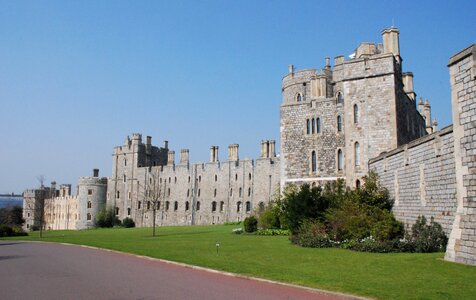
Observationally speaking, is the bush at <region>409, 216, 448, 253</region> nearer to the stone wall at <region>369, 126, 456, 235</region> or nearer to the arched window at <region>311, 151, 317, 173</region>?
the stone wall at <region>369, 126, 456, 235</region>

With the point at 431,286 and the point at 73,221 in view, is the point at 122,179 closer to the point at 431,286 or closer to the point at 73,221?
the point at 73,221

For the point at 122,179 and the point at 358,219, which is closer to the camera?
the point at 358,219

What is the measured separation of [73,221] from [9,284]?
229ft

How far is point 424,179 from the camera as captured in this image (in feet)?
53.4

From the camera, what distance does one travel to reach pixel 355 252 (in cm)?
1563

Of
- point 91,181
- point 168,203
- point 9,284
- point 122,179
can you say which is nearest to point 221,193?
point 168,203

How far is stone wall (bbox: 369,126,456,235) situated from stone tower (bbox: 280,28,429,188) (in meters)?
5.46

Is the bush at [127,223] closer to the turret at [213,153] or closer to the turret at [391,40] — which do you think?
the turret at [213,153]

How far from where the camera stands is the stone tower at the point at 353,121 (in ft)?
Answer: 85.4

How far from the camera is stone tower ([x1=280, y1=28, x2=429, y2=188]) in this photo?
2603 centimetres

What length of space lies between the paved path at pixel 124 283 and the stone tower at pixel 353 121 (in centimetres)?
1603

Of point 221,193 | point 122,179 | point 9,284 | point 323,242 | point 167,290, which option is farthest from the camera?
point 122,179

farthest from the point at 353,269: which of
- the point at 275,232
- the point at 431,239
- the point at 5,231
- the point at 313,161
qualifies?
the point at 5,231

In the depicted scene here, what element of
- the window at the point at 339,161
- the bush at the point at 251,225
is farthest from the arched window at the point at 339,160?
the bush at the point at 251,225
